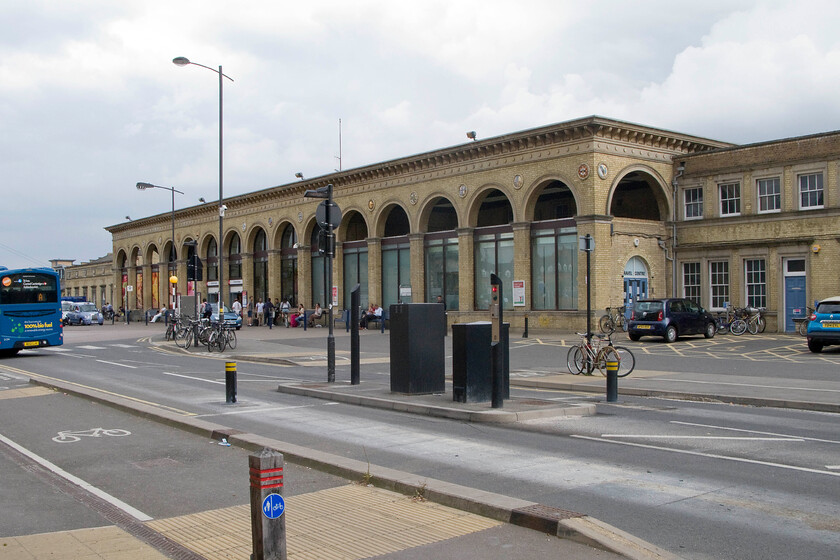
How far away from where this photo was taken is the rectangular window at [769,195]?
106 feet

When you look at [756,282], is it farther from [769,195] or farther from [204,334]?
[204,334]

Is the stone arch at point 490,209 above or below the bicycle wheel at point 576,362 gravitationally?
above

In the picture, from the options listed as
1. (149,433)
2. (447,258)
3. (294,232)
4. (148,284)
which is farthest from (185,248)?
(149,433)

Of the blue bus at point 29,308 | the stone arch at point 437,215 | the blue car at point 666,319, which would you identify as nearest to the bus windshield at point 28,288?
the blue bus at point 29,308

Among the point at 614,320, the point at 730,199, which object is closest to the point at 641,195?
the point at 730,199

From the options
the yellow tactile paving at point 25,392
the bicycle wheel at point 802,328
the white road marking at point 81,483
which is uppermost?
the bicycle wheel at point 802,328

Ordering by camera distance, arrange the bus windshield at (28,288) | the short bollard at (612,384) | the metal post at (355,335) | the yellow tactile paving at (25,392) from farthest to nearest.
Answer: the bus windshield at (28,288) → the yellow tactile paving at (25,392) → the metal post at (355,335) → the short bollard at (612,384)

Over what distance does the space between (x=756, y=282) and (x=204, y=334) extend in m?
22.2

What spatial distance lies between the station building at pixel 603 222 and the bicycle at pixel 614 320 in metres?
0.47

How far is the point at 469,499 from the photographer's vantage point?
672cm

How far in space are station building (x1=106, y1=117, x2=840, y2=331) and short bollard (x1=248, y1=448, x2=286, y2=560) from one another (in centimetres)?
2937

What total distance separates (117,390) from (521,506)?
1217 cm

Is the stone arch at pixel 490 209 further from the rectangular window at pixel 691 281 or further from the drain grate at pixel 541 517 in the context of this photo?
the drain grate at pixel 541 517

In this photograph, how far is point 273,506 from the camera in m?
4.89
